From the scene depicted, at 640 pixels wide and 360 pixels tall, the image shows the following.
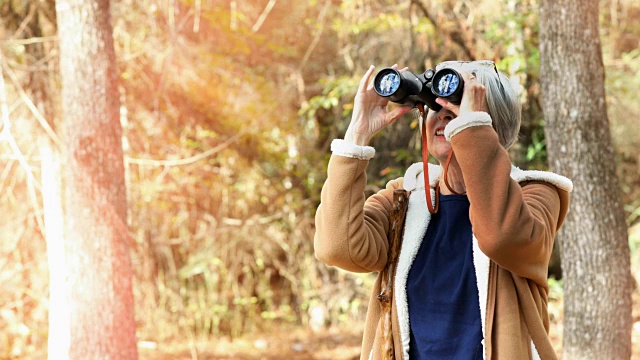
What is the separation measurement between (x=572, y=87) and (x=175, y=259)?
4753mm

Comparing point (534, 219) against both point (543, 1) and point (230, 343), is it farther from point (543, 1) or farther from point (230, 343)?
point (230, 343)

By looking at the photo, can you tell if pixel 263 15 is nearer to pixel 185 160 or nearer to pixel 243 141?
pixel 243 141

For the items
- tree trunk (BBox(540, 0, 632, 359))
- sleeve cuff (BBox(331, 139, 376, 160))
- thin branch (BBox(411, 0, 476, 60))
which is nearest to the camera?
sleeve cuff (BBox(331, 139, 376, 160))

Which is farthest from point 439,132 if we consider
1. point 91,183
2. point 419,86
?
point 91,183

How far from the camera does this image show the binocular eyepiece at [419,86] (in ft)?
5.85

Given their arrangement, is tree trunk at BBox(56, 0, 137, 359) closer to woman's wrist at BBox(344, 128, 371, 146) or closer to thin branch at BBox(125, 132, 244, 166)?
thin branch at BBox(125, 132, 244, 166)

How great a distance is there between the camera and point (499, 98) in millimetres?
1861

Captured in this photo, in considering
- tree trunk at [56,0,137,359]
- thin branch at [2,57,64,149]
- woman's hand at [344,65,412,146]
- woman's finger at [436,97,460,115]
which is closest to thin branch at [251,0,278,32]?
thin branch at [2,57,64,149]

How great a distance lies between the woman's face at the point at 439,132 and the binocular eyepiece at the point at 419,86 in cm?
2

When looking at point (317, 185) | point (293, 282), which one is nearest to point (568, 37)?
point (317, 185)

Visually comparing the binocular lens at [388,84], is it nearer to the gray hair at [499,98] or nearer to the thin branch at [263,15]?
the gray hair at [499,98]

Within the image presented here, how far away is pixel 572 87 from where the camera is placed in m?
4.16

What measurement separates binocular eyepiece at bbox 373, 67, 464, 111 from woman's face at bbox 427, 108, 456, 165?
2cm

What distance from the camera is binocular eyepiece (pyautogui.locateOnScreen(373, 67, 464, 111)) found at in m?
1.78
